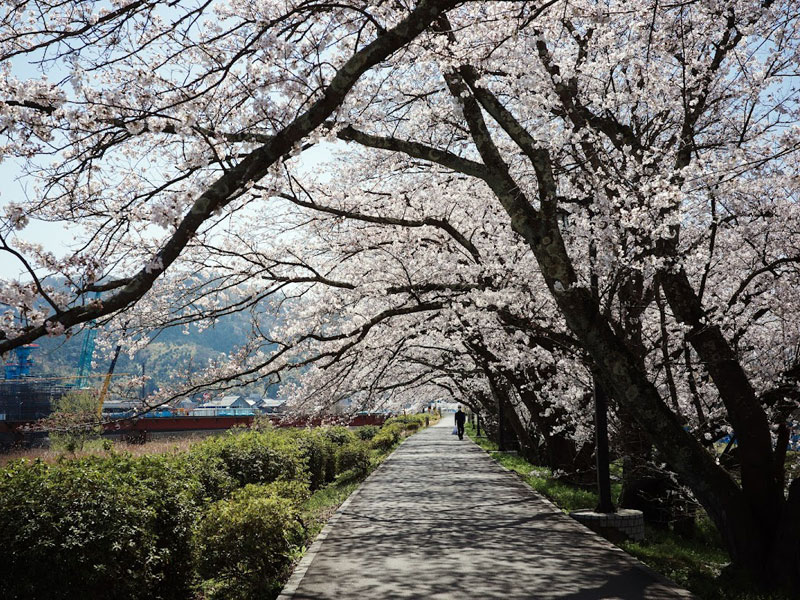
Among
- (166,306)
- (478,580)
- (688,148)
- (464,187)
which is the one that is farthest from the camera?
(464,187)

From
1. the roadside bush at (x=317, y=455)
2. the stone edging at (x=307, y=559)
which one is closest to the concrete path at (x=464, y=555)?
the stone edging at (x=307, y=559)

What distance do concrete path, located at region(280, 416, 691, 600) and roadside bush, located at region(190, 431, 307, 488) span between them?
1.48 m

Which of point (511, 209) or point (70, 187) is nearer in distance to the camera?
point (70, 187)

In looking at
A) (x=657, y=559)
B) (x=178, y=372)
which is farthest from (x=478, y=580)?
(x=178, y=372)

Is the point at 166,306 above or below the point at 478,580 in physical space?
above

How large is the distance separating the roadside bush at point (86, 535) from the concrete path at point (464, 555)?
137 cm

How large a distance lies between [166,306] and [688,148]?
29.0 feet

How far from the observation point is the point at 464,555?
866cm

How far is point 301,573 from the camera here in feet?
25.0

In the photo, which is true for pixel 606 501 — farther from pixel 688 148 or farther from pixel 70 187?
pixel 70 187

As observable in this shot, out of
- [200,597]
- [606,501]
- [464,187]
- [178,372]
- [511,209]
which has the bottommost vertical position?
[200,597]

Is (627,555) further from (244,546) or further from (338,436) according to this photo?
(338,436)

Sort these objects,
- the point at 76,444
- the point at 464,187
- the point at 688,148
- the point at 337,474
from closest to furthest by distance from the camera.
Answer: the point at 688,148
the point at 464,187
the point at 337,474
the point at 76,444

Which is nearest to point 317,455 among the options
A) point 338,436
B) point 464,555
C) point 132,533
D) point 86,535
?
point 338,436
